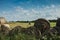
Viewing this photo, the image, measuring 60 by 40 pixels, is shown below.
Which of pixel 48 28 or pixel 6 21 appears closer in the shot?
pixel 48 28

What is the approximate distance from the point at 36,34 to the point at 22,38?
1737 mm

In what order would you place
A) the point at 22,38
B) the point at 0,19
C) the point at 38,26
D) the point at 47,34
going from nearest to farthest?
the point at 22,38 < the point at 47,34 < the point at 38,26 < the point at 0,19

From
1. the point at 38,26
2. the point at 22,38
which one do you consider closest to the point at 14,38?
the point at 22,38

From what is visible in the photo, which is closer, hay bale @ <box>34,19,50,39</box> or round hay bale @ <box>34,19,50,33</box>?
hay bale @ <box>34,19,50,39</box>

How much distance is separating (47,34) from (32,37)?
974mm

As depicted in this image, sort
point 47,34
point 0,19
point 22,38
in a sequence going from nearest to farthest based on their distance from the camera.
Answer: point 22,38
point 47,34
point 0,19

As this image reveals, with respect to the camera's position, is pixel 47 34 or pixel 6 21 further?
pixel 6 21

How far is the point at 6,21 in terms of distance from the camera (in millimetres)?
18297

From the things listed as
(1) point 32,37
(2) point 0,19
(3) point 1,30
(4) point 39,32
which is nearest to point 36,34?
(4) point 39,32

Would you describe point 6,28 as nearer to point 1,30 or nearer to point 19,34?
point 1,30

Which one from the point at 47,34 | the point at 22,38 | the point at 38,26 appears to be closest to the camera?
the point at 22,38

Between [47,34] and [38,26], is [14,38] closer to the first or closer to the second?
[47,34]

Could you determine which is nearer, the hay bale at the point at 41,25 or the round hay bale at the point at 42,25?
the hay bale at the point at 41,25

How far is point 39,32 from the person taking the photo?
13.5 m
